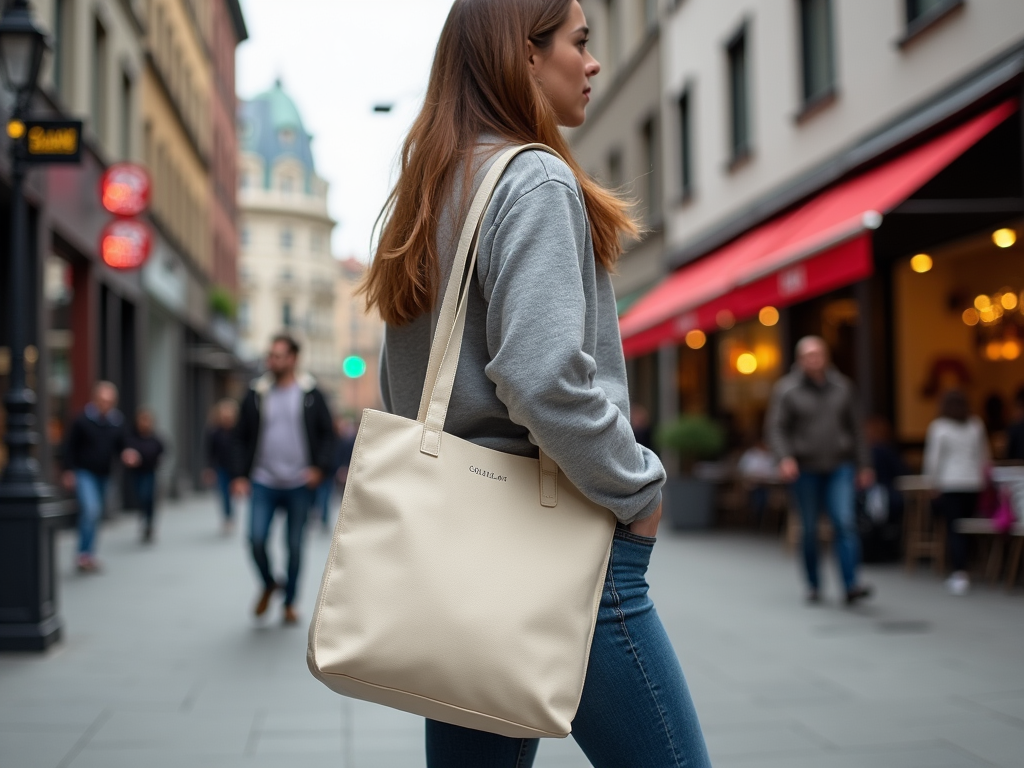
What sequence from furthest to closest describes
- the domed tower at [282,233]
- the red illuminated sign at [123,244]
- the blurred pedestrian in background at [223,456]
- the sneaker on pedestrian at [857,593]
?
the domed tower at [282,233], the red illuminated sign at [123,244], the blurred pedestrian in background at [223,456], the sneaker on pedestrian at [857,593]

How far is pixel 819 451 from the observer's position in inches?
330

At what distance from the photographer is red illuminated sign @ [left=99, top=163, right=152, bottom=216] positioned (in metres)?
16.4

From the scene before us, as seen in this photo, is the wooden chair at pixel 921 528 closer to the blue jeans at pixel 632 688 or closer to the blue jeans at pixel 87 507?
the blue jeans at pixel 87 507

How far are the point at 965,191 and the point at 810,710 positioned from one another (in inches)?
284

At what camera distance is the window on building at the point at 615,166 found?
23.2m

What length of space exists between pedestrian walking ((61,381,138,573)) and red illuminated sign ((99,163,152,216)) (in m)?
5.40

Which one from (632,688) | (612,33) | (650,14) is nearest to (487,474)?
(632,688)

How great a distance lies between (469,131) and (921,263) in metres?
11.7

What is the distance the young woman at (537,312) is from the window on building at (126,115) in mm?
19536

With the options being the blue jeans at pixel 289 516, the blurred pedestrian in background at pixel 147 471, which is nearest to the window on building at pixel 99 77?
the blurred pedestrian in background at pixel 147 471

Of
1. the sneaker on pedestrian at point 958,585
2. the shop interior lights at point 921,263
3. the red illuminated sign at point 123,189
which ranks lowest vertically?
the sneaker on pedestrian at point 958,585

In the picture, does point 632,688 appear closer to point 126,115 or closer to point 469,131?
point 469,131

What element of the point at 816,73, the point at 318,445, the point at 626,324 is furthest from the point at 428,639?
the point at 626,324

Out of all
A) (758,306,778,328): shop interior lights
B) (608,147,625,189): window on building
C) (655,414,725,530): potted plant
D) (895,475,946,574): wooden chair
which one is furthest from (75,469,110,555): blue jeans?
(608,147,625,189): window on building
